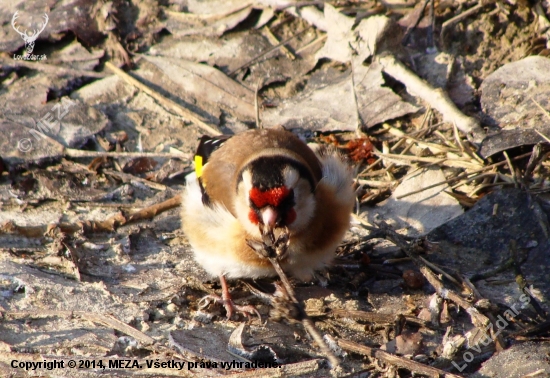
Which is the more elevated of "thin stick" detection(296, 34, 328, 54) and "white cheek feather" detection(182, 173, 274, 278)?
"thin stick" detection(296, 34, 328, 54)

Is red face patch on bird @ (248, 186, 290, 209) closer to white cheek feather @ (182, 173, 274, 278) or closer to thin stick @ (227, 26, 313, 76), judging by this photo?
white cheek feather @ (182, 173, 274, 278)

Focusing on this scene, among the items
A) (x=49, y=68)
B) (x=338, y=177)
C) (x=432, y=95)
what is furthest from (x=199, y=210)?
(x=49, y=68)

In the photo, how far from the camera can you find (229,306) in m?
4.09

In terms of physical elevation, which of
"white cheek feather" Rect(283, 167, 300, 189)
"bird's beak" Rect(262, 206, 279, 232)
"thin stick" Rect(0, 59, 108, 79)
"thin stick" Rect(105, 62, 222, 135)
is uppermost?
"thin stick" Rect(0, 59, 108, 79)

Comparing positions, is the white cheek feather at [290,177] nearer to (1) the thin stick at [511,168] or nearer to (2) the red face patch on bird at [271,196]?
(2) the red face patch on bird at [271,196]

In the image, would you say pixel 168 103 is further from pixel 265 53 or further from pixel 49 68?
pixel 49 68

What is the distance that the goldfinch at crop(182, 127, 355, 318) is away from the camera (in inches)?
156

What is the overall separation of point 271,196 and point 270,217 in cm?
13

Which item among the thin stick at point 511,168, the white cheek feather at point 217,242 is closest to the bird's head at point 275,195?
the white cheek feather at point 217,242

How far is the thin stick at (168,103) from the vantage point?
590 centimetres

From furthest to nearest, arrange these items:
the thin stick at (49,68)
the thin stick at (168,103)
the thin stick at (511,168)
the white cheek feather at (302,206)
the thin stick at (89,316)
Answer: the thin stick at (49,68), the thin stick at (168,103), the thin stick at (511,168), the white cheek feather at (302,206), the thin stick at (89,316)

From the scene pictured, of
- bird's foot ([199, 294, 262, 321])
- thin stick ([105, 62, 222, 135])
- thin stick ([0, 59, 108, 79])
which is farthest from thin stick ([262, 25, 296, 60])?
bird's foot ([199, 294, 262, 321])

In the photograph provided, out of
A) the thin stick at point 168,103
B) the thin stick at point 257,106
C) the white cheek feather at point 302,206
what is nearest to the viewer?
the white cheek feather at point 302,206

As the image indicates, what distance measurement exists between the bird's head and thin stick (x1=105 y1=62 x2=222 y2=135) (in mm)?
1646
